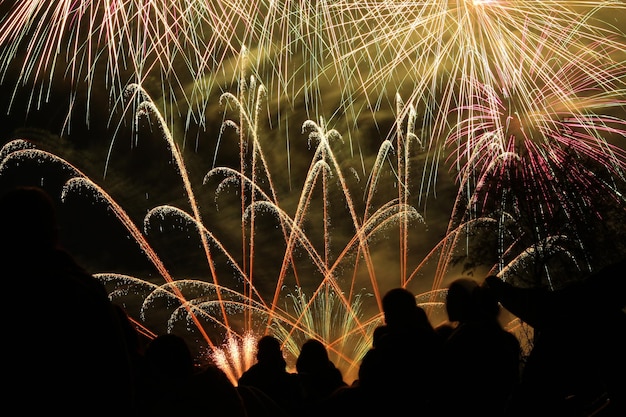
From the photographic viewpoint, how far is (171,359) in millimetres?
4160

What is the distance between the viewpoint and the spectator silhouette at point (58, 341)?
2.50 meters

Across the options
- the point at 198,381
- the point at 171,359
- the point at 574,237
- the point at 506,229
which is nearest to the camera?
the point at 198,381

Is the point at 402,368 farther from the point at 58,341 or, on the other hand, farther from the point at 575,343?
the point at 58,341

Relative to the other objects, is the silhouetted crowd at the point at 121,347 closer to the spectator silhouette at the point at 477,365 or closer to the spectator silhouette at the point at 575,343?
the spectator silhouette at the point at 575,343

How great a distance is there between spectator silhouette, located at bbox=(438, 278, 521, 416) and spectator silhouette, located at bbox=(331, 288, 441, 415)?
0.18 metres

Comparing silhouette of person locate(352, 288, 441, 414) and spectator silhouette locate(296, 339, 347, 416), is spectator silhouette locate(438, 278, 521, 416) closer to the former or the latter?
silhouette of person locate(352, 288, 441, 414)

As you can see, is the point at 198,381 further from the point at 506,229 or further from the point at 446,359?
the point at 506,229

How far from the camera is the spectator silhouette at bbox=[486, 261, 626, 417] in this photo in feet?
7.88

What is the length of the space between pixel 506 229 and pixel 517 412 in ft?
71.4

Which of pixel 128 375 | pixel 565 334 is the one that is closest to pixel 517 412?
pixel 565 334

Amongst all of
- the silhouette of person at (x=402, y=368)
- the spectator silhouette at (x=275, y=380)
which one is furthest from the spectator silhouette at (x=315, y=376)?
the silhouette of person at (x=402, y=368)

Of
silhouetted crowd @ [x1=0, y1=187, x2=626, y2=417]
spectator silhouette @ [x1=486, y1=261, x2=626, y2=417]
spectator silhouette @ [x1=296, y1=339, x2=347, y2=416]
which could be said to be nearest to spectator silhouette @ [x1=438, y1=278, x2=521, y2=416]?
silhouetted crowd @ [x1=0, y1=187, x2=626, y2=417]

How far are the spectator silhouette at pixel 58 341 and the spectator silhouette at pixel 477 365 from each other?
223 cm

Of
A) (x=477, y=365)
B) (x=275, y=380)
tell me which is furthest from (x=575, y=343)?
(x=275, y=380)
